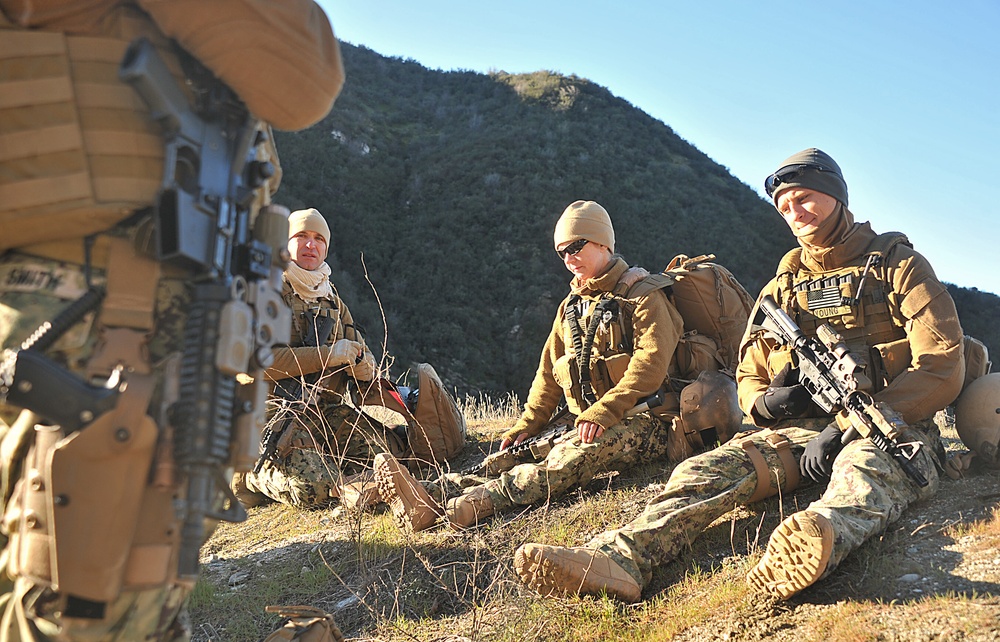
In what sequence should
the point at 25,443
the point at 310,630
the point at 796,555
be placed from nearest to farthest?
the point at 25,443 → the point at 310,630 → the point at 796,555

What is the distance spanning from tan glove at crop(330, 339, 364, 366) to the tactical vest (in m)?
3.07

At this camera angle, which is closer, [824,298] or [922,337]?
[922,337]

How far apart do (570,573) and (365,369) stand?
9.82 feet

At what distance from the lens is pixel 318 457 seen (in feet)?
19.5

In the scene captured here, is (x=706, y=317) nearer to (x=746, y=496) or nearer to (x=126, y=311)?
(x=746, y=496)

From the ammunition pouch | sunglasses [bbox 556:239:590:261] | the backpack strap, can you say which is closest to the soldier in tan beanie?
the backpack strap

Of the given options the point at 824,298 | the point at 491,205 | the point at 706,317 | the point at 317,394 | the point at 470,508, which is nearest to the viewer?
the point at 824,298

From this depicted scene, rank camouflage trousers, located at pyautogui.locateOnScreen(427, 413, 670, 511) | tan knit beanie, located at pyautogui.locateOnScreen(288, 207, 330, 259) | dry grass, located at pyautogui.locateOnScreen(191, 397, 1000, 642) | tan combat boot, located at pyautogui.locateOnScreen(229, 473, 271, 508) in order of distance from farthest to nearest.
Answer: tan combat boot, located at pyautogui.locateOnScreen(229, 473, 271, 508) < tan knit beanie, located at pyautogui.locateOnScreen(288, 207, 330, 259) < camouflage trousers, located at pyautogui.locateOnScreen(427, 413, 670, 511) < dry grass, located at pyautogui.locateOnScreen(191, 397, 1000, 642)

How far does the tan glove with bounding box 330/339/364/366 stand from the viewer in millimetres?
5867

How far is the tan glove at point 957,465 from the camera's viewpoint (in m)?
4.21

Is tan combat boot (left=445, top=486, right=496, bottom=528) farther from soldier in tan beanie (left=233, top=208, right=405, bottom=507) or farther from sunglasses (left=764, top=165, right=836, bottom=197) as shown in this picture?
sunglasses (left=764, top=165, right=836, bottom=197)

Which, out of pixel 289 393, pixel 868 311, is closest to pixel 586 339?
pixel 868 311

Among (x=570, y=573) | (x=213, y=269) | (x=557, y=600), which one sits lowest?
(x=557, y=600)

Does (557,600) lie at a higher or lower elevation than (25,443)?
lower
